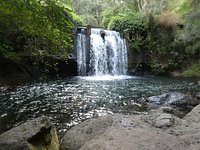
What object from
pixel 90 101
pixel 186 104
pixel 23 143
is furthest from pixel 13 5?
pixel 186 104

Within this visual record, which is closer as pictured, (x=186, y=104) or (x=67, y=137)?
(x=67, y=137)

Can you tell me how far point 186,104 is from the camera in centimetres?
830

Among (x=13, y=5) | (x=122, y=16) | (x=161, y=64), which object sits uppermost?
(x=122, y=16)

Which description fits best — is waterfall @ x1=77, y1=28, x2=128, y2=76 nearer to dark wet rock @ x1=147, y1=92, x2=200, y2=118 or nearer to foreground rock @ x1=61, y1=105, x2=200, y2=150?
dark wet rock @ x1=147, y1=92, x2=200, y2=118

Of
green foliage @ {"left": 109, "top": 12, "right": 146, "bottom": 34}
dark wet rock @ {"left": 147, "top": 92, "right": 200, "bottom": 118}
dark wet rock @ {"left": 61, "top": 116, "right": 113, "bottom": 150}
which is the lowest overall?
dark wet rock @ {"left": 147, "top": 92, "right": 200, "bottom": 118}

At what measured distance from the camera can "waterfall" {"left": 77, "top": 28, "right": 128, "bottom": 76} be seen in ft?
57.5

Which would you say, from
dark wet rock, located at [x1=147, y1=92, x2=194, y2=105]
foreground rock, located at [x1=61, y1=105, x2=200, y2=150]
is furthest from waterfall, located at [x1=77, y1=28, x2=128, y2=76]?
foreground rock, located at [x1=61, y1=105, x2=200, y2=150]

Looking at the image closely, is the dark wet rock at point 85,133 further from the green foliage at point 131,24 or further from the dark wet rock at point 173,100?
the green foliage at point 131,24

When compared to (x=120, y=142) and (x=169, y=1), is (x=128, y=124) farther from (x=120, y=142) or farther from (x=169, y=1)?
(x=169, y=1)

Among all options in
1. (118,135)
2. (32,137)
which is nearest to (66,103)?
(32,137)

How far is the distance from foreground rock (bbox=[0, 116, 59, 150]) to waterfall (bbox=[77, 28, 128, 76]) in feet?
42.0

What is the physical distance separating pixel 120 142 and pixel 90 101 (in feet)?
17.6

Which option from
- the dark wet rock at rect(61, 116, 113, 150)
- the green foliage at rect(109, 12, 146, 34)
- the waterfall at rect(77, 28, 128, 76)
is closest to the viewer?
the dark wet rock at rect(61, 116, 113, 150)

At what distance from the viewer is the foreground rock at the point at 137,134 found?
3373 mm
